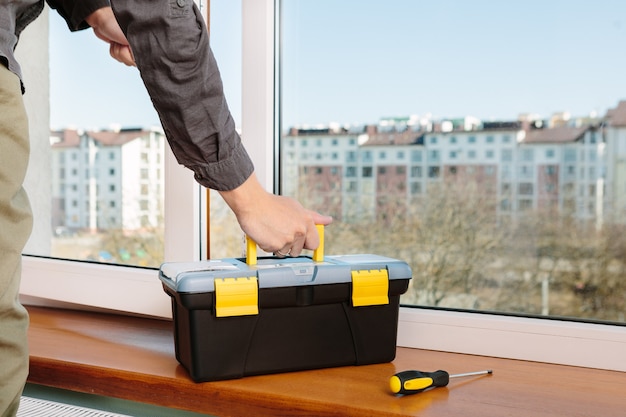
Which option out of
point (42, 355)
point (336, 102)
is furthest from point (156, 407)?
point (336, 102)

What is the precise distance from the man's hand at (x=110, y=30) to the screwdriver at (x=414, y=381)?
1.88ft

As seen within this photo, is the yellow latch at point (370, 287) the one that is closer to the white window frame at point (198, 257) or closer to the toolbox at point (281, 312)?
the toolbox at point (281, 312)

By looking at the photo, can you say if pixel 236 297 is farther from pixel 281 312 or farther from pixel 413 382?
pixel 413 382

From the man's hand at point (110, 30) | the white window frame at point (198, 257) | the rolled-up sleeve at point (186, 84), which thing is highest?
the man's hand at point (110, 30)

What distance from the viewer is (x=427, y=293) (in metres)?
1.46

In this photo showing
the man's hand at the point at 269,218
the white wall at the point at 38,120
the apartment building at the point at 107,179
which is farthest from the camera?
the white wall at the point at 38,120

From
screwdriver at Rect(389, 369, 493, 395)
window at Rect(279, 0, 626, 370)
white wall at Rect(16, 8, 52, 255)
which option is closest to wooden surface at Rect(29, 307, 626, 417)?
screwdriver at Rect(389, 369, 493, 395)

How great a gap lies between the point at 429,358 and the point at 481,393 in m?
0.17

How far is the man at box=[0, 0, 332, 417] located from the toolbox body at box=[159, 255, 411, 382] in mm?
118

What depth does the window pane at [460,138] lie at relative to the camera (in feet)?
4.50

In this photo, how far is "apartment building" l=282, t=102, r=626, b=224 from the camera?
1.38m

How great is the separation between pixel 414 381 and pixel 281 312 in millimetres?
204

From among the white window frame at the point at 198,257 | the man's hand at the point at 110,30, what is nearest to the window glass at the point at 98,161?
the white window frame at the point at 198,257

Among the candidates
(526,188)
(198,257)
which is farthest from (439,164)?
(198,257)
